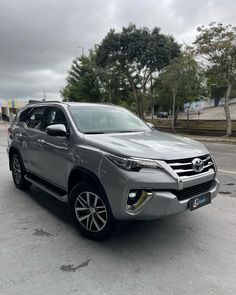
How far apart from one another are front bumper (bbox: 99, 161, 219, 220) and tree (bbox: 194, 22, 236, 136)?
1594 centimetres

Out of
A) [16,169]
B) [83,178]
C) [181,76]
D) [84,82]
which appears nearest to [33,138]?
[16,169]

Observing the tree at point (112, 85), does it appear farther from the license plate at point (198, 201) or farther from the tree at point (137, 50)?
the license plate at point (198, 201)

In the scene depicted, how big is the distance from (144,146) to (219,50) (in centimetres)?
1614

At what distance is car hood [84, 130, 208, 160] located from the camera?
3078 mm

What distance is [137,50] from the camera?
23.9 meters

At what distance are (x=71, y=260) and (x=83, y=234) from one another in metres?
0.54

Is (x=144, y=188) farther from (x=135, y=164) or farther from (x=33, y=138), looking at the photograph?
(x=33, y=138)

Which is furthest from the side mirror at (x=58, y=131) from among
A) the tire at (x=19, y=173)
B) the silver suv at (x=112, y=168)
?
the tire at (x=19, y=173)

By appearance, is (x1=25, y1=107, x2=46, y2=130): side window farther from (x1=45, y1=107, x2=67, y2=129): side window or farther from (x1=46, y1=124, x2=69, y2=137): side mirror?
(x1=46, y1=124, x2=69, y2=137): side mirror

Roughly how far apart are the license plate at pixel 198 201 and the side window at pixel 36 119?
112 inches

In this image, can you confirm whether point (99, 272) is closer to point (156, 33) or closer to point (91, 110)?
point (91, 110)

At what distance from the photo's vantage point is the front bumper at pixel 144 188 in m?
2.91

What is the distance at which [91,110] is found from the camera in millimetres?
4508

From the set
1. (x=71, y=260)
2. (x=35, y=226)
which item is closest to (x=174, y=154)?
(x=71, y=260)
